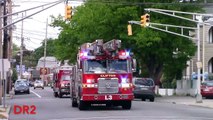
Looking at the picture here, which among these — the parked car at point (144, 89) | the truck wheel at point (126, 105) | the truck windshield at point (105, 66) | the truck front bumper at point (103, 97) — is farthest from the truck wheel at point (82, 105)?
the parked car at point (144, 89)

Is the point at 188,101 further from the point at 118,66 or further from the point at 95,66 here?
the point at 95,66

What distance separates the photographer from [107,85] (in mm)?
28734

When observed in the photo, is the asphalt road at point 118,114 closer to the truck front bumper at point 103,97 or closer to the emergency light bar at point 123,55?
the truck front bumper at point 103,97

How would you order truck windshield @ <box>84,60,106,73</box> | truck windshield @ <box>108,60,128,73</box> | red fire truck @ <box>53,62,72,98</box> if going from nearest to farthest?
truck windshield @ <box>84,60,106,73</box>, truck windshield @ <box>108,60,128,73</box>, red fire truck @ <box>53,62,72,98</box>

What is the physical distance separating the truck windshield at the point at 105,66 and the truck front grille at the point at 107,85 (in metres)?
0.47

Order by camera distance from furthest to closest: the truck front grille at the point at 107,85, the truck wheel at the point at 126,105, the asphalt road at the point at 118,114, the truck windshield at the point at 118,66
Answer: the truck wheel at the point at 126,105
the truck windshield at the point at 118,66
the truck front grille at the point at 107,85
the asphalt road at the point at 118,114

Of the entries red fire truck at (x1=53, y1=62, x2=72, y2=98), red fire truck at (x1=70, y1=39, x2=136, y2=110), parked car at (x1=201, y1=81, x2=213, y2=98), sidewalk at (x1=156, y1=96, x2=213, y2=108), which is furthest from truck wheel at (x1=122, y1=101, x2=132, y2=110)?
parked car at (x1=201, y1=81, x2=213, y2=98)

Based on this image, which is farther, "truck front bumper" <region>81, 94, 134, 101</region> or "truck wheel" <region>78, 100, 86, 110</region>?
"truck wheel" <region>78, 100, 86, 110</region>

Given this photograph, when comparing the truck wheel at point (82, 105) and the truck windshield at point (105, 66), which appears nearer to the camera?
the truck windshield at point (105, 66)

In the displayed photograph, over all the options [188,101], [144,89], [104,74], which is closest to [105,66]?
[104,74]

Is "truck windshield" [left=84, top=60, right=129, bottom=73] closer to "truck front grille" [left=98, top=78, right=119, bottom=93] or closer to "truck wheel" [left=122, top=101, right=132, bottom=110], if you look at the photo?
"truck front grille" [left=98, top=78, right=119, bottom=93]

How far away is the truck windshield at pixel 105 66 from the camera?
28953 millimetres

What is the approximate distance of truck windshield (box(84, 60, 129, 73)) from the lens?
29.0 metres

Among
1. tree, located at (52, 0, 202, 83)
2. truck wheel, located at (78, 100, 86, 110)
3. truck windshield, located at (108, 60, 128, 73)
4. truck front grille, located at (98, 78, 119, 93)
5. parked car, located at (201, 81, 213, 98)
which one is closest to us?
truck front grille, located at (98, 78, 119, 93)
